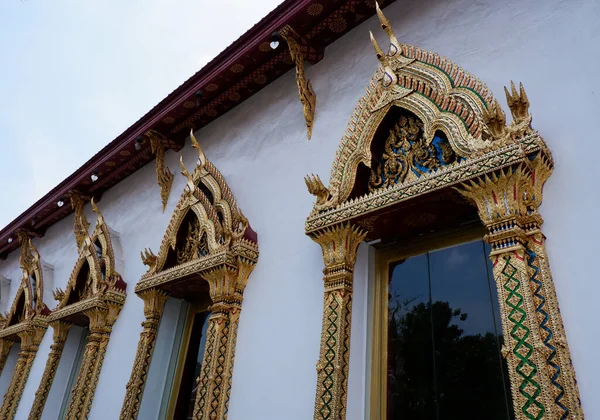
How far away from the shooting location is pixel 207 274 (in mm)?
3752

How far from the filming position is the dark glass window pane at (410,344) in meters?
2.64

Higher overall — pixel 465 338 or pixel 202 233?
pixel 202 233

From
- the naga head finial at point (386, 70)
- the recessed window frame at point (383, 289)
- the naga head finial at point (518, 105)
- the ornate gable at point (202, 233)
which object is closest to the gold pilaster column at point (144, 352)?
the ornate gable at point (202, 233)

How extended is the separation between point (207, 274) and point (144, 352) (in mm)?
1005

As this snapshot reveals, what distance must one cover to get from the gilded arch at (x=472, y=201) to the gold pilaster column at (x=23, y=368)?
15.2ft

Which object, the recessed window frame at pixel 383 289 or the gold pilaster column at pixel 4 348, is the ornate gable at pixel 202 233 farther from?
the gold pilaster column at pixel 4 348

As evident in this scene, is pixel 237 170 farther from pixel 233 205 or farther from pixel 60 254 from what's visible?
pixel 60 254

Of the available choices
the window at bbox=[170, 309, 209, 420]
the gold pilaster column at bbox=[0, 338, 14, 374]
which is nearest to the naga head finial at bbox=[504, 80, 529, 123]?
the window at bbox=[170, 309, 209, 420]

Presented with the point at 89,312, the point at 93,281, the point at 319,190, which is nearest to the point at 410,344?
the point at 319,190

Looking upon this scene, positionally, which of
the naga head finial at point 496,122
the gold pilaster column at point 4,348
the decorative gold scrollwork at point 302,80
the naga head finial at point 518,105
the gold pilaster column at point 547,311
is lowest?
the gold pilaster column at point 547,311

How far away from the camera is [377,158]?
310cm

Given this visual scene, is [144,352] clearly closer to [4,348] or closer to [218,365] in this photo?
[218,365]

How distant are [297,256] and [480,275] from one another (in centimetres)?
Answer: 127

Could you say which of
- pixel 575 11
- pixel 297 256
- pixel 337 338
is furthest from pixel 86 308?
pixel 575 11
